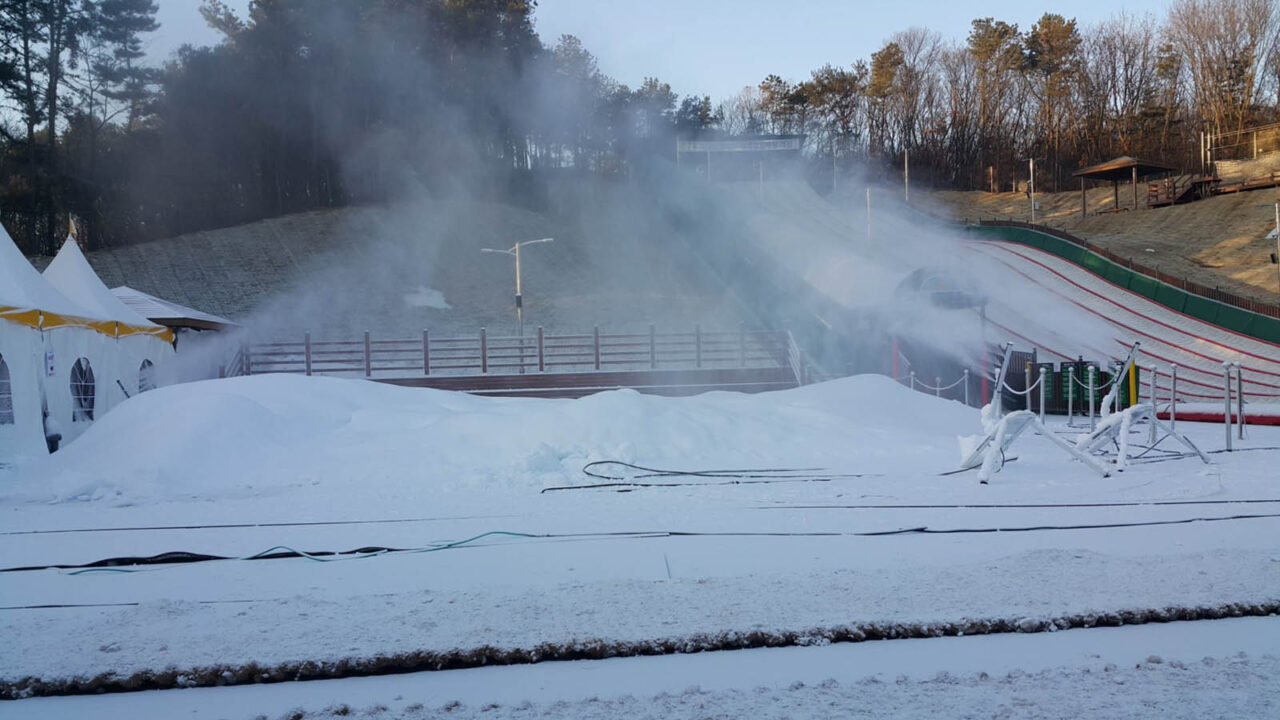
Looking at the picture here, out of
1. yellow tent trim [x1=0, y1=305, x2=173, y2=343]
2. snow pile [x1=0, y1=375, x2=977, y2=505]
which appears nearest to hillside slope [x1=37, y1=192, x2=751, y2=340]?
yellow tent trim [x1=0, y1=305, x2=173, y2=343]

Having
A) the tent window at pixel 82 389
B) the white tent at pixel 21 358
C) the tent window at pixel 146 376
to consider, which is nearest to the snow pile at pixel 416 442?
the white tent at pixel 21 358

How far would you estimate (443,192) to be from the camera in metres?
51.0

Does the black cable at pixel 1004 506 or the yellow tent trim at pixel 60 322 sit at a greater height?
the yellow tent trim at pixel 60 322

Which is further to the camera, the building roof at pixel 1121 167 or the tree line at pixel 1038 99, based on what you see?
the tree line at pixel 1038 99

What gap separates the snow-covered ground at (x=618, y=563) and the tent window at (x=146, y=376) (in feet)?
23.4

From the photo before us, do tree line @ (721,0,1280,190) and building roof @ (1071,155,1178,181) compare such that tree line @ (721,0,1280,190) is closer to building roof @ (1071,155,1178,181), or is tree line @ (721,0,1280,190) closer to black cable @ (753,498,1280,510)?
building roof @ (1071,155,1178,181)

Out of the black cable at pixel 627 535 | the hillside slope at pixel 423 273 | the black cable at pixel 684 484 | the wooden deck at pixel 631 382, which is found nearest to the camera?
the black cable at pixel 627 535

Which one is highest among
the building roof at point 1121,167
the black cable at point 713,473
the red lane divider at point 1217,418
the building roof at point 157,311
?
the building roof at point 1121,167

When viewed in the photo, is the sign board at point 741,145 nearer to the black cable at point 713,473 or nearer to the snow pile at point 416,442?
the snow pile at point 416,442

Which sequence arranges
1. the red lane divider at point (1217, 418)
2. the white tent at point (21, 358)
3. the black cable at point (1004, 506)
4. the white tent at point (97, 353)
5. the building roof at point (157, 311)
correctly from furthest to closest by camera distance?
the building roof at point (157, 311), the red lane divider at point (1217, 418), the white tent at point (97, 353), the white tent at point (21, 358), the black cable at point (1004, 506)

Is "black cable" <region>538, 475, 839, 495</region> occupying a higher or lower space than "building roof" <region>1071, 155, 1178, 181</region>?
lower

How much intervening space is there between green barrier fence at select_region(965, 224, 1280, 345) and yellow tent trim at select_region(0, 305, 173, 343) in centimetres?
2592

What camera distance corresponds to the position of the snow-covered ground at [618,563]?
3.06 metres

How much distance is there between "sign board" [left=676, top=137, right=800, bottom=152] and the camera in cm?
5106
